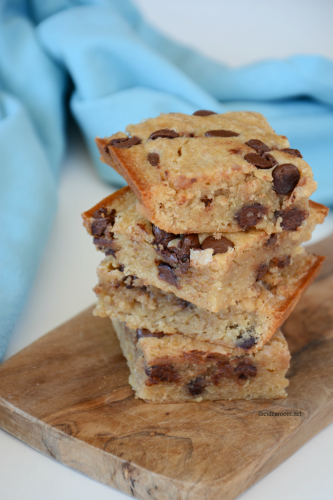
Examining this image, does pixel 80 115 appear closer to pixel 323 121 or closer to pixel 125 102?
pixel 125 102

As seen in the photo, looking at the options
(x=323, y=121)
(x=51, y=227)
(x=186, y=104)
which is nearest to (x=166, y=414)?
(x=51, y=227)

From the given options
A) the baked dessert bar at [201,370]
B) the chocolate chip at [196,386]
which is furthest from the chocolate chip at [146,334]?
the chocolate chip at [196,386]

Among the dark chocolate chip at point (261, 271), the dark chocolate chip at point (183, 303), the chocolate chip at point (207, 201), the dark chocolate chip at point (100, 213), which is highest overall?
the chocolate chip at point (207, 201)

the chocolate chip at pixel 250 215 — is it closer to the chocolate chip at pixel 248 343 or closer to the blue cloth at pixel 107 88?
the chocolate chip at pixel 248 343

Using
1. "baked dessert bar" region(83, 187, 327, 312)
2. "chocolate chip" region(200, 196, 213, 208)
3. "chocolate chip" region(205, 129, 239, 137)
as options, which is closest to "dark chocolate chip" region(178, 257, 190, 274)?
"baked dessert bar" region(83, 187, 327, 312)

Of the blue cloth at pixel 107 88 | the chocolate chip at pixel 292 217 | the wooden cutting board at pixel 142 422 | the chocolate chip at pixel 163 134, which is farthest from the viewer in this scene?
the blue cloth at pixel 107 88

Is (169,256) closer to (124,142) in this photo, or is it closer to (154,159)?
(154,159)
